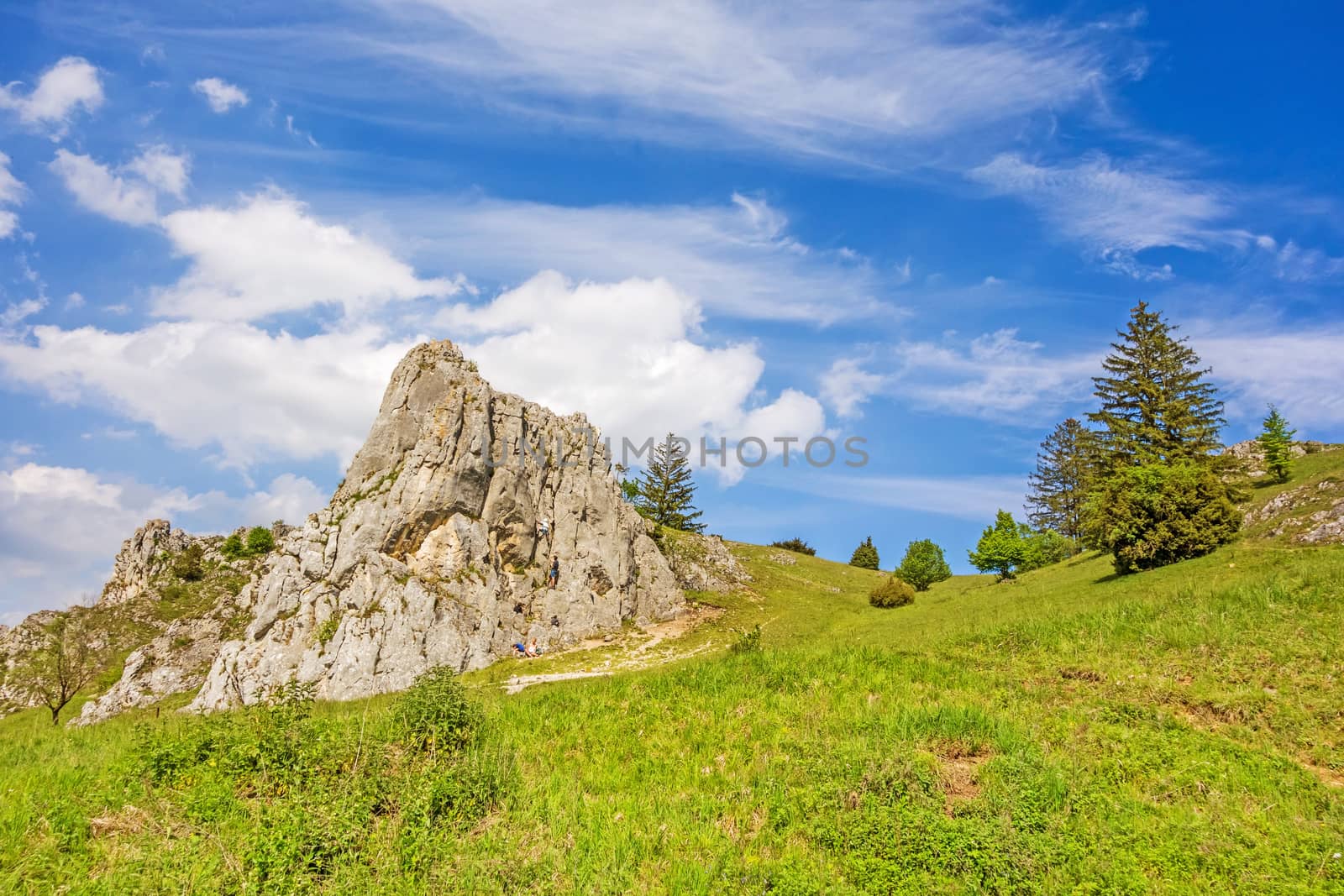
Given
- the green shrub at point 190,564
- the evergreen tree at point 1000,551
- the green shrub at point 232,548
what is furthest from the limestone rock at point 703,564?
the green shrub at point 190,564

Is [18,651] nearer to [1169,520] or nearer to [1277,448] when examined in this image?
[1169,520]

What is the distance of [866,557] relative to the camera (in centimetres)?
7450

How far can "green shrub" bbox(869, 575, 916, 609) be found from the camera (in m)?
42.5

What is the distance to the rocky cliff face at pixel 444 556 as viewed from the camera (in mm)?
32250

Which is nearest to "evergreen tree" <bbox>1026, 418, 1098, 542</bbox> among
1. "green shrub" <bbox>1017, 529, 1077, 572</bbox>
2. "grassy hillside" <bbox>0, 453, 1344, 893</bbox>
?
"green shrub" <bbox>1017, 529, 1077, 572</bbox>

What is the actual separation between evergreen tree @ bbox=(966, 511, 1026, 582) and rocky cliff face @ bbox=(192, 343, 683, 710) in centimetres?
2175

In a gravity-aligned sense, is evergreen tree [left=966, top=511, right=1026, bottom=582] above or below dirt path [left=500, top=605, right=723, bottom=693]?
above

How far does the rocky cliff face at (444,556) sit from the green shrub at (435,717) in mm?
19773

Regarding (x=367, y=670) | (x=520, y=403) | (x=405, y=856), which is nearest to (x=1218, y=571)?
(x=405, y=856)

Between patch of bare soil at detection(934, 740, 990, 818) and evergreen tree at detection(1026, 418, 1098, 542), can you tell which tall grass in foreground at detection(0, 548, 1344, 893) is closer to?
patch of bare soil at detection(934, 740, 990, 818)

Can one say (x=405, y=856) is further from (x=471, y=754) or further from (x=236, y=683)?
(x=236, y=683)

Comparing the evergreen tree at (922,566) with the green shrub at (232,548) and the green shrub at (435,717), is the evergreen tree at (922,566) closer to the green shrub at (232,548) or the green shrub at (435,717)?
the green shrub at (435,717)

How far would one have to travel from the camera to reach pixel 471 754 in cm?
1148

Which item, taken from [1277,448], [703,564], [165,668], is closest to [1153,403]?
[1277,448]
